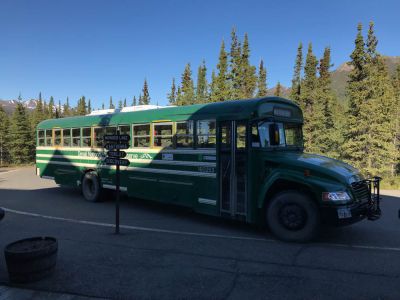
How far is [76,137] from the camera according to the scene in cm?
1116

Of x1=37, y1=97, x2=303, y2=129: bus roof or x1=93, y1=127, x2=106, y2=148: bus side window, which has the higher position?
x1=37, y1=97, x2=303, y2=129: bus roof

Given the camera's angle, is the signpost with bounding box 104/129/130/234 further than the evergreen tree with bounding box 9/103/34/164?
No

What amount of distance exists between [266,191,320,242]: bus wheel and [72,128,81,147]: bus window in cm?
757

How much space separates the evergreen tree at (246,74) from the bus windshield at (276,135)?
33.4 meters

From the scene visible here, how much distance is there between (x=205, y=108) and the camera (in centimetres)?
739

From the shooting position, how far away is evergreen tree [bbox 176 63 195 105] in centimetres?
4788

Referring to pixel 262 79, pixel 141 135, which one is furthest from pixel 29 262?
pixel 262 79

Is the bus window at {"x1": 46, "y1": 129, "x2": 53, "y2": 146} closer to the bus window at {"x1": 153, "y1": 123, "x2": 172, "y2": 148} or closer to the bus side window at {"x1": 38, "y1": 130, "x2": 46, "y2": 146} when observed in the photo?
the bus side window at {"x1": 38, "y1": 130, "x2": 46, "y2": 146}

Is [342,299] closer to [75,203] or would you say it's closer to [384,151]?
[75,203]

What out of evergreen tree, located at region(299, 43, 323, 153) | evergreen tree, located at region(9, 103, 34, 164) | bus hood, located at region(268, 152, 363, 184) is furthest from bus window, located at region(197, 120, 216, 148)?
evergreen tree, located at region(9, 103, 34, 164)

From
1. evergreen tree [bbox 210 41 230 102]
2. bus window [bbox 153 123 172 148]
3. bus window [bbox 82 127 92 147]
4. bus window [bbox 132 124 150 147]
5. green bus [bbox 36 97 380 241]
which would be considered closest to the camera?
green bus [bbox 36 97 380 241]

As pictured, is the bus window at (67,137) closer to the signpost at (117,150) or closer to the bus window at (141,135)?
the bus window at (141,135)

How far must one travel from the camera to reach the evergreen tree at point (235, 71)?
40.1 meters

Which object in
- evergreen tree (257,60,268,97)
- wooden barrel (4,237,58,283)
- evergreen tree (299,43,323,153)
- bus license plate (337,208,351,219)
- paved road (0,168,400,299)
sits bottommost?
paved road (0,168,400,299)
